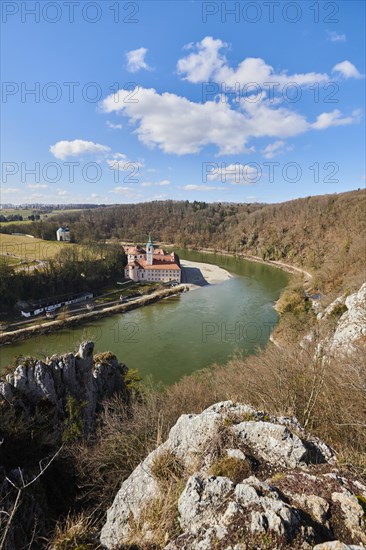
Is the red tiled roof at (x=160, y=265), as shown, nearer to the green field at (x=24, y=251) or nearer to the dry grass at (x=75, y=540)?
the green field at (x=24, y=251)

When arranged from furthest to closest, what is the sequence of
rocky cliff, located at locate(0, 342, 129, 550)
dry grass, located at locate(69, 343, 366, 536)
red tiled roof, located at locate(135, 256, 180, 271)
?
red tiled roof, located at locate(135, 256, 180, 271)
dry grass, located at locate(69, 343, 366, 536)
rocky cliff, located at locate(0, 342, 129, 550)

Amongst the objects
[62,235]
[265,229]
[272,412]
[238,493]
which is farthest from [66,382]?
[265,229]

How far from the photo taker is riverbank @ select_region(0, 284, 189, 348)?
24.5 metres

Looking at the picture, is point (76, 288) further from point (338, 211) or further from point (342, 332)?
point (338, 211)

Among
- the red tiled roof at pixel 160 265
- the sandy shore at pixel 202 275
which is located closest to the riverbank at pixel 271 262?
the sandy shore at pixel 202 275

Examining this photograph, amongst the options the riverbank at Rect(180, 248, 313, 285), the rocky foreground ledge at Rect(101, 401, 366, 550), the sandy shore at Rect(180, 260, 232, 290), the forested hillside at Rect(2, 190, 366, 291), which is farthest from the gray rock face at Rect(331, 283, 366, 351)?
the riverbank at Rect(180, 248, 313, 285)

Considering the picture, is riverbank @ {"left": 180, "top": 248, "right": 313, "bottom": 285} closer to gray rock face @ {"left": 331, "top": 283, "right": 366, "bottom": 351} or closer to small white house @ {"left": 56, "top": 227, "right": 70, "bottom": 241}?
gray rock face @ {"left": 331, "top": 283, "right": 366, "bottom": 351}

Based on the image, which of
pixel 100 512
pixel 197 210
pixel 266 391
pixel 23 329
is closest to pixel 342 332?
pixel 266 391

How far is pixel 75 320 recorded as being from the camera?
28.1m

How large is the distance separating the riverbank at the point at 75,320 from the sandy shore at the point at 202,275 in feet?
26.5

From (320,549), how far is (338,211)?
73.2 m

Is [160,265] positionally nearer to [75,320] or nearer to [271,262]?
[75,320]

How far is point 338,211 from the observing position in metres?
65.0

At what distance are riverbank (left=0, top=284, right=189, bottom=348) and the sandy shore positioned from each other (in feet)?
26.5
